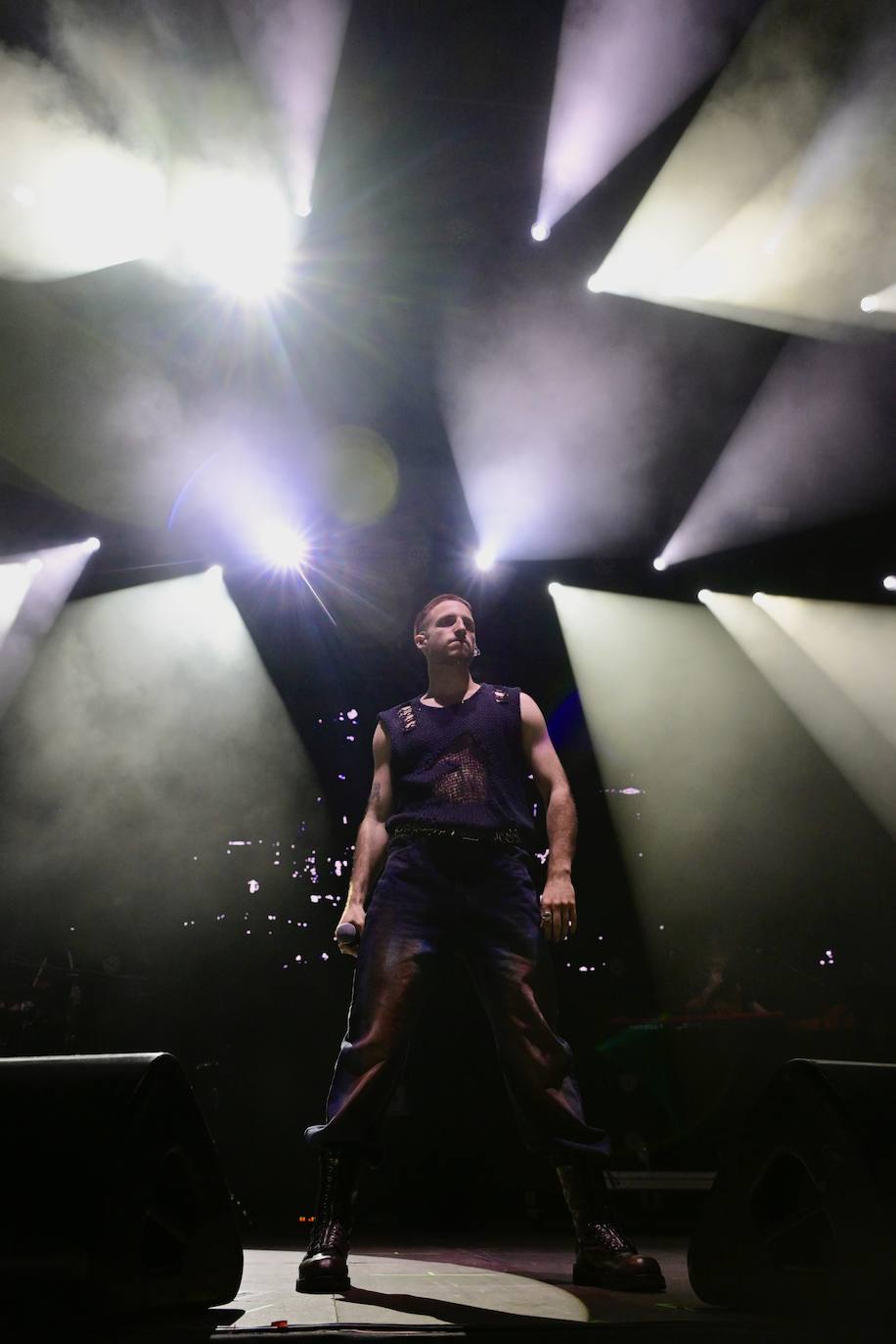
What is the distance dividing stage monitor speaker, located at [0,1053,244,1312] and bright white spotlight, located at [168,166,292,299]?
4.18 m

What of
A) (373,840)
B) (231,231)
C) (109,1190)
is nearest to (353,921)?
(373,840)

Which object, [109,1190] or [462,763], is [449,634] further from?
[109,1190]

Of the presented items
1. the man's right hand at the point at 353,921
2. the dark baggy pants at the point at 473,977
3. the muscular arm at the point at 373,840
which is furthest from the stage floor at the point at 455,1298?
the muscular arm at the point at 373,840

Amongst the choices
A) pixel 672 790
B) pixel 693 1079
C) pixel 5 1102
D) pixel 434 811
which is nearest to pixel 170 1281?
pixel 5 1102

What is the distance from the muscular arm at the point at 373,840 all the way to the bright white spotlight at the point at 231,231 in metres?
3.20

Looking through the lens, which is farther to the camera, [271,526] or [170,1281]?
[271,526]

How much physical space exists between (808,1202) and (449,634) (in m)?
1.72

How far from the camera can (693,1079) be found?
4980mm

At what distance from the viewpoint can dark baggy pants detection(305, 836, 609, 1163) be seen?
1863 millimetres

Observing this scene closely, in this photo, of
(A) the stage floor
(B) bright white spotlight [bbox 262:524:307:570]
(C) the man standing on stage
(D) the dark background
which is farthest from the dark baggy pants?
(B) bright white spotlight [bbox 262:524:307:570]

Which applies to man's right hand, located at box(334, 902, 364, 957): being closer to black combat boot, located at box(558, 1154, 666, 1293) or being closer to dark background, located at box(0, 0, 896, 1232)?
black combat boot, located at box(558, 1154, 666, 1293)

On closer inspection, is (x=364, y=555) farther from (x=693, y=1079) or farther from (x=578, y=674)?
(x=693, y=1079)

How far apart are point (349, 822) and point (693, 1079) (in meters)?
3.23

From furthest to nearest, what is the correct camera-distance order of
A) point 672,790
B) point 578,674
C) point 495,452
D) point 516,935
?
point 672,790
point 578,674
point 495,452
point 516,935
